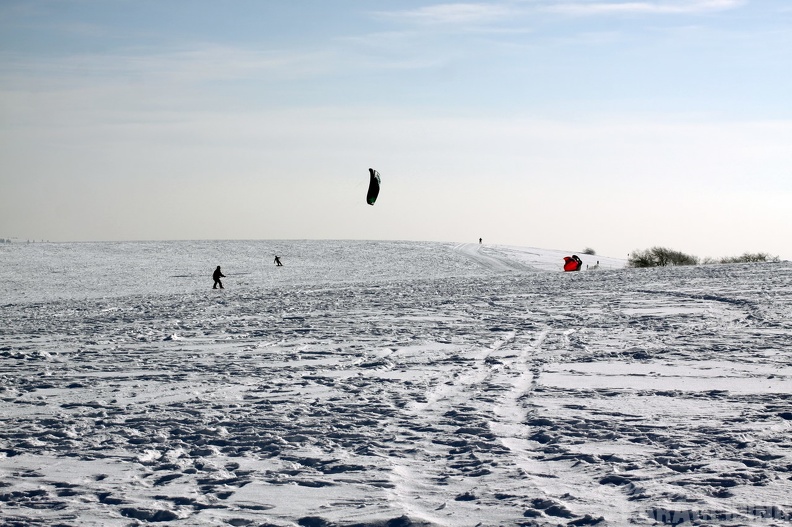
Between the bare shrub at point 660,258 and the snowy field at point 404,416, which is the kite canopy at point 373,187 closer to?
the snowy field at point 404,416

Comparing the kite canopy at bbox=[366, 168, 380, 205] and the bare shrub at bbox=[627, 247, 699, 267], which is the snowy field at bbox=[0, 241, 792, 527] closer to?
the kite canopy at bbox=[366, 168, 380, 205]

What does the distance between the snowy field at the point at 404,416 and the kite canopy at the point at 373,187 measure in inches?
603

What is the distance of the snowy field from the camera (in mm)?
4812

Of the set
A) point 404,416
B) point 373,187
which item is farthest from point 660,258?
point 404,416

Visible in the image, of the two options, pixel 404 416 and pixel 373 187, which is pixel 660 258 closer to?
pixel 373 187

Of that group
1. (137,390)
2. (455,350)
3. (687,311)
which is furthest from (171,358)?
(687,311)

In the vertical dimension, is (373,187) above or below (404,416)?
above

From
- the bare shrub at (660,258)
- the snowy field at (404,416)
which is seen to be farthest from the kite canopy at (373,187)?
the bare shrub at (660,258)

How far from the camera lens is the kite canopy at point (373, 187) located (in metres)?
31.5

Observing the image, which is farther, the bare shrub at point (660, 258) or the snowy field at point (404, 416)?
the bare shrub at point (660, 258)

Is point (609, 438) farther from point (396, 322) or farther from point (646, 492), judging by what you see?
point (396, 322)

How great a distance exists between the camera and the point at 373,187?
3225cm

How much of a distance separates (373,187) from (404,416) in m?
25.7

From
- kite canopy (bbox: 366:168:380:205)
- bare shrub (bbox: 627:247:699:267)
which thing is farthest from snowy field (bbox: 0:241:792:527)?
bare shrub (bbox: 627:247:699:267)
